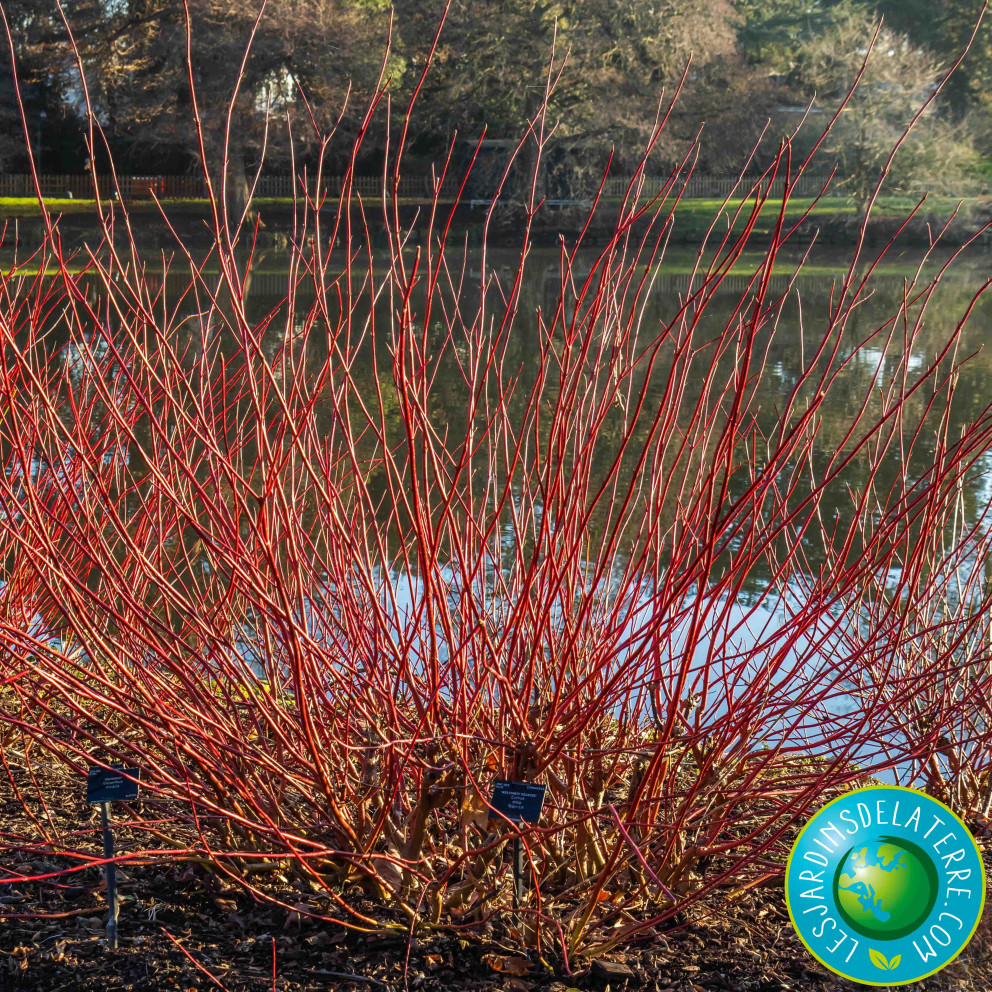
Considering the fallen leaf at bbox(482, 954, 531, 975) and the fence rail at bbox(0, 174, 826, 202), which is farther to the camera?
the fence rail at bbox(0, 174, 826, 202)

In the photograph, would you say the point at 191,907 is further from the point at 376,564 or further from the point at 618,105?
the point at 618,105

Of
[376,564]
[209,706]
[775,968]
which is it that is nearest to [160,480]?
[209,706]

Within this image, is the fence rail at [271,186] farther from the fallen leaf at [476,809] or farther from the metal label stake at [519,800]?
the metal label stake at [519,800]

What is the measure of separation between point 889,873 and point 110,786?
1.43m

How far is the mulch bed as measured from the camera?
Result: 206cm

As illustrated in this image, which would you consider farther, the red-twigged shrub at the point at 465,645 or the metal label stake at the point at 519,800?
the metal label stake at the point at 519,800

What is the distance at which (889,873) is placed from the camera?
6.06 feet

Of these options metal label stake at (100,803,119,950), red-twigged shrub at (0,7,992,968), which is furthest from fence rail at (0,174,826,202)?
metal label stake at (100,803,119,950)

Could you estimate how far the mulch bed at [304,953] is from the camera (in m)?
2.06

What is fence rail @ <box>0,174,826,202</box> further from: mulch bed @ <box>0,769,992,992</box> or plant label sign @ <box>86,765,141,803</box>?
plant label sign @ <box>86,765,141,803</box>

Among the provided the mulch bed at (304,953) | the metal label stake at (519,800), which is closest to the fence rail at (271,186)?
the mulch bed at (304,953)

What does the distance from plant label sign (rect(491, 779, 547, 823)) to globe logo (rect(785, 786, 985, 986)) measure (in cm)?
45

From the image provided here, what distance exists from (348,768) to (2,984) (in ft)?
2.56

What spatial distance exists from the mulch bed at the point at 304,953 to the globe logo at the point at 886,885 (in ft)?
0.87
